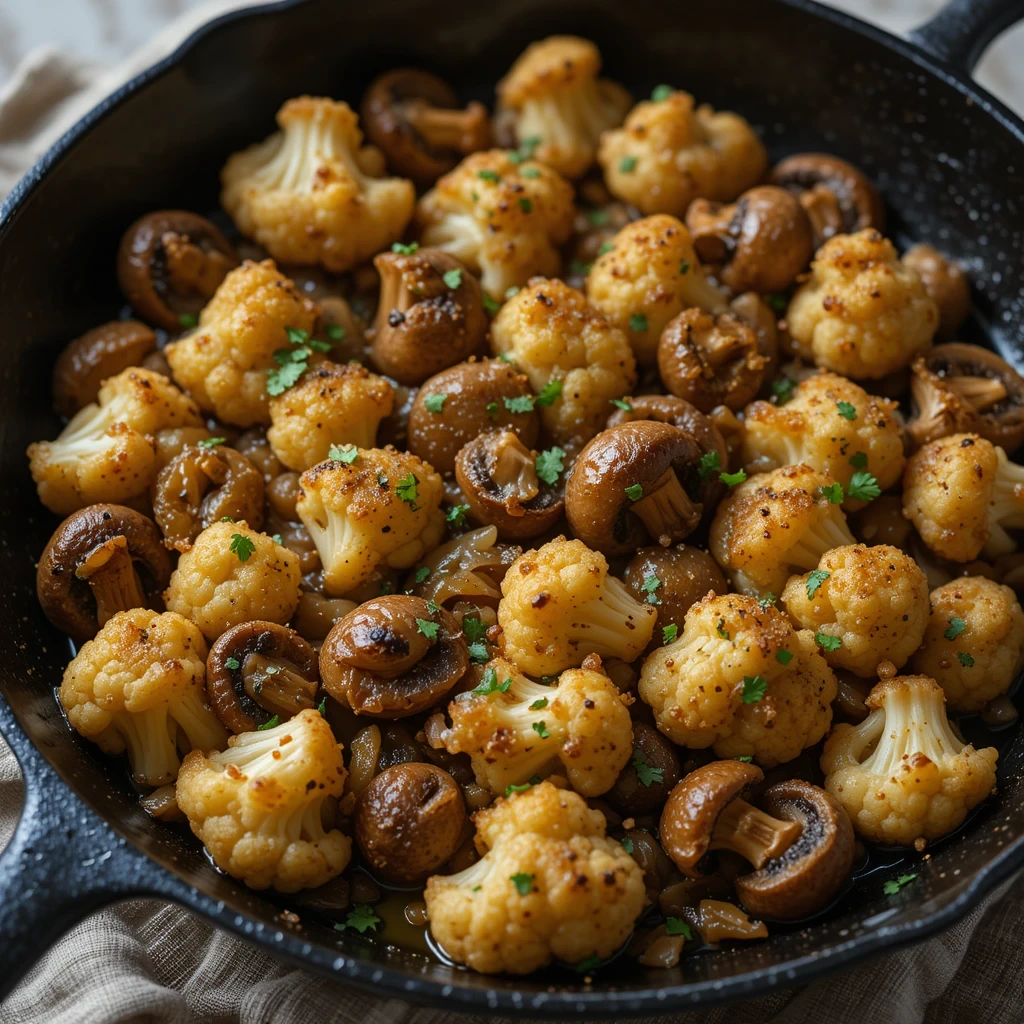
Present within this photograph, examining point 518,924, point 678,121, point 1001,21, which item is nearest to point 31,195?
point 678,121

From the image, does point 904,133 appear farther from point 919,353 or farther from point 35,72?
point 35,72

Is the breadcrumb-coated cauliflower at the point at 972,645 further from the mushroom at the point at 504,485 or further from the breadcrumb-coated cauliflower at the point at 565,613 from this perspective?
the mushroom at the point at 504,485

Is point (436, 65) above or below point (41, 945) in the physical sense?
above

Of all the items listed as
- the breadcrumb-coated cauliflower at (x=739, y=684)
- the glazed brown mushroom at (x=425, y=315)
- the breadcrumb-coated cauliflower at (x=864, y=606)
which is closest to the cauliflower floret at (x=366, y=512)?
the glazed brown mushroom at (x=425, y=315)

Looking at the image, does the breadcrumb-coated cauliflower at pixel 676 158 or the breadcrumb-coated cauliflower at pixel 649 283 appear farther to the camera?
the breadcrumb-coated cauliflower at pixel 676 158

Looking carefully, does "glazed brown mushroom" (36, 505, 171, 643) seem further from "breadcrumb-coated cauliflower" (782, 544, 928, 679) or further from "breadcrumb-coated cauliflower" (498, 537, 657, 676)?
"breadcrumb-coated cauliflower" (782, 544, 928, 679)

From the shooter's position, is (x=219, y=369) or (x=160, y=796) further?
(x=219, y=369)

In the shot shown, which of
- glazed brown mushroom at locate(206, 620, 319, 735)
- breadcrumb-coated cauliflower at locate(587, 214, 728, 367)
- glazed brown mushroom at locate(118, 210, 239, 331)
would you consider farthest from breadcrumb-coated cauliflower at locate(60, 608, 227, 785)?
breadcrumb-coated cauliflower at locate(587, 214, 728, 367)
